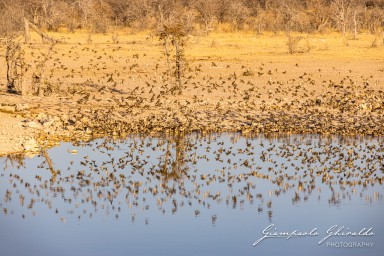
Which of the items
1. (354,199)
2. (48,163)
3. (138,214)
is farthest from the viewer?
(48,163)

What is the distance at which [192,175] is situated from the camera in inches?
709

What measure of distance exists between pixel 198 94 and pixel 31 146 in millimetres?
8503

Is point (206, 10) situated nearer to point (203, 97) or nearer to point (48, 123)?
point (203, 97)

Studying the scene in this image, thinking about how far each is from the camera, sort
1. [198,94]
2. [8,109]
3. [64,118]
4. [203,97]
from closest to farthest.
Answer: [64,118] < [8,109] < [203,97] < [198,94]

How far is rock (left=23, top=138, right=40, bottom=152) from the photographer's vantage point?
68.5ft

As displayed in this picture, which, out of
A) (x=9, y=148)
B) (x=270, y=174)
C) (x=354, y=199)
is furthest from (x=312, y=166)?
(x=9, y=148)

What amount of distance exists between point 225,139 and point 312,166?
4.17 m

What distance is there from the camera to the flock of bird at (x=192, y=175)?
616 inches

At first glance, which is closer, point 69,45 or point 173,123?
point 173,123

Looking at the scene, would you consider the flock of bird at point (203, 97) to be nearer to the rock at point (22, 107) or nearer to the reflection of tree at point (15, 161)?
the rock at point (22, 107)

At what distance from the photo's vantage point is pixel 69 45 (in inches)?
1538

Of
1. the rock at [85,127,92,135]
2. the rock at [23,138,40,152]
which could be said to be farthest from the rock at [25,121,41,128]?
the rock at [23,138,40,152]

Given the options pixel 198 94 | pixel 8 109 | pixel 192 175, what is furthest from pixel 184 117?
pixel 192 175

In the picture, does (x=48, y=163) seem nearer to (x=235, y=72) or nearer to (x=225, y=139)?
(x=225, y=139)
